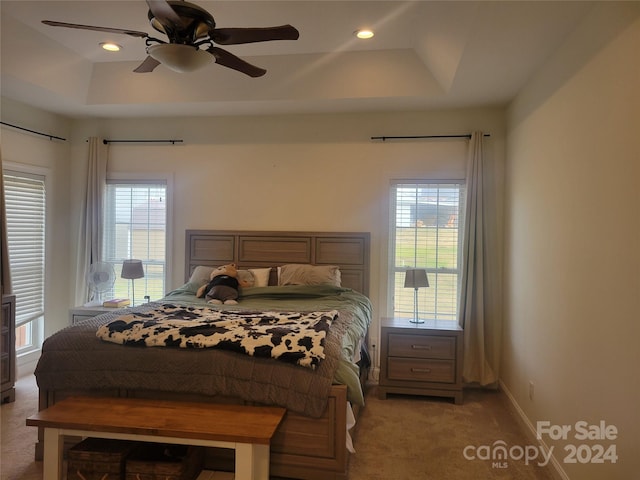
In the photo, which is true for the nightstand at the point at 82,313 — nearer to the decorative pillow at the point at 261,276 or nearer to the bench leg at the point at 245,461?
the decorative pillow at the point at 261,276

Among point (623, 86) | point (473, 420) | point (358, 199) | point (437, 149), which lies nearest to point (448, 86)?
point (437, 149)

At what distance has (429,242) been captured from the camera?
13.7 ft

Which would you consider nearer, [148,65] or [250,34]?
[250,34]

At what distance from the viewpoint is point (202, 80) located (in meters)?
3.95

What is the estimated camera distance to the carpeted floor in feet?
8.25

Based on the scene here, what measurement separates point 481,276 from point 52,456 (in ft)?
11.3

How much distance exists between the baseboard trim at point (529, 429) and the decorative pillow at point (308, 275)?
174 cm

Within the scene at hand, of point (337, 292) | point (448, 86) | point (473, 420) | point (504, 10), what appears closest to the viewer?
point (504, 10)

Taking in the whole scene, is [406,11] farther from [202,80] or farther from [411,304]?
[411,304]

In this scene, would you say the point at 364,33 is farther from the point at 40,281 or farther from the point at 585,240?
the point at 40,281

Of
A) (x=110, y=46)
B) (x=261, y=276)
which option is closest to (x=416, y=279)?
(x=261, y=276)

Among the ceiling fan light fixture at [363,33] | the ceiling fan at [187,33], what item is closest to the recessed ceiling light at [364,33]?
the ceiling fan light fixture at [363,33]

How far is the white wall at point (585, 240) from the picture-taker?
173 cm

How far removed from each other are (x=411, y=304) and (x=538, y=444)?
1700 millimetres
